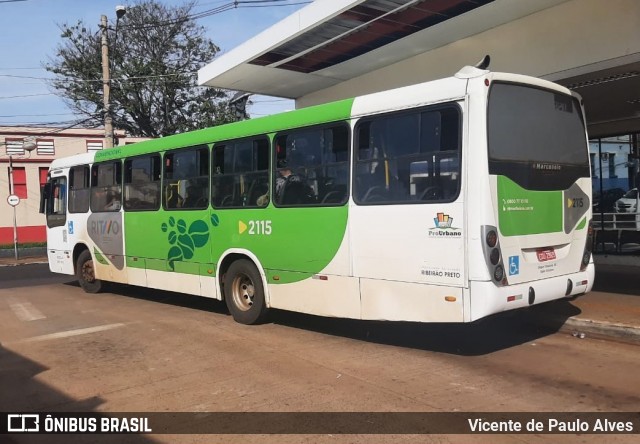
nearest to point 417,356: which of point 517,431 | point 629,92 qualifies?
point 517,431

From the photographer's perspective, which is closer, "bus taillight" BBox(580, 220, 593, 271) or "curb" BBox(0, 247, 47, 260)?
"bus taillight" BBox(580, 220, 593, 271)

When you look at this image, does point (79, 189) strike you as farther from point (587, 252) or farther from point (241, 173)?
point (587, 252)

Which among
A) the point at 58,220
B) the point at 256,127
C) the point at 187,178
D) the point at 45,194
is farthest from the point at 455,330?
the point at 45,194

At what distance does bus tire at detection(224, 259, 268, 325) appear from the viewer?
321 inches

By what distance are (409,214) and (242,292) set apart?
3.50 m

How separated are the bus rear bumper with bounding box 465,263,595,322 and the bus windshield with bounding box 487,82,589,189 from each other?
3.56ft

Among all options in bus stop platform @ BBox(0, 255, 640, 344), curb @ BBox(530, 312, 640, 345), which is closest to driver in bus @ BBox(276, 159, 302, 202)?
bus stop platform @ BBox(0, 255, 640, 344)

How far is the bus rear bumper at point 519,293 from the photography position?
18.1 feet

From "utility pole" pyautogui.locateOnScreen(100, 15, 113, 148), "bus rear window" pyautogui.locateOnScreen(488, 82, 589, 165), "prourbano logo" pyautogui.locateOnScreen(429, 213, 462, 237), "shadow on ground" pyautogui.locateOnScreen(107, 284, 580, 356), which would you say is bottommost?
"shadow on ground" pyautogui.locateOnScreen(107, 284, 580, 356)

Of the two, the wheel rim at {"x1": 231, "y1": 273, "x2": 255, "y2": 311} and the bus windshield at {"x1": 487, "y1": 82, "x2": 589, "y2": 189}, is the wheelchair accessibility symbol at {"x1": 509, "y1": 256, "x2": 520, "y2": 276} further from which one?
the wheel rim at {"x1": 231, "y1": 273, "x2": 255, "y2": 311}

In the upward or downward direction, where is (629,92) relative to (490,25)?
downward

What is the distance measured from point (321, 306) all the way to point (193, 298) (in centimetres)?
503

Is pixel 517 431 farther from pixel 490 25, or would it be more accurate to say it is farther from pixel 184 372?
pixel 490 25

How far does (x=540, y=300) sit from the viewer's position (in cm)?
604
